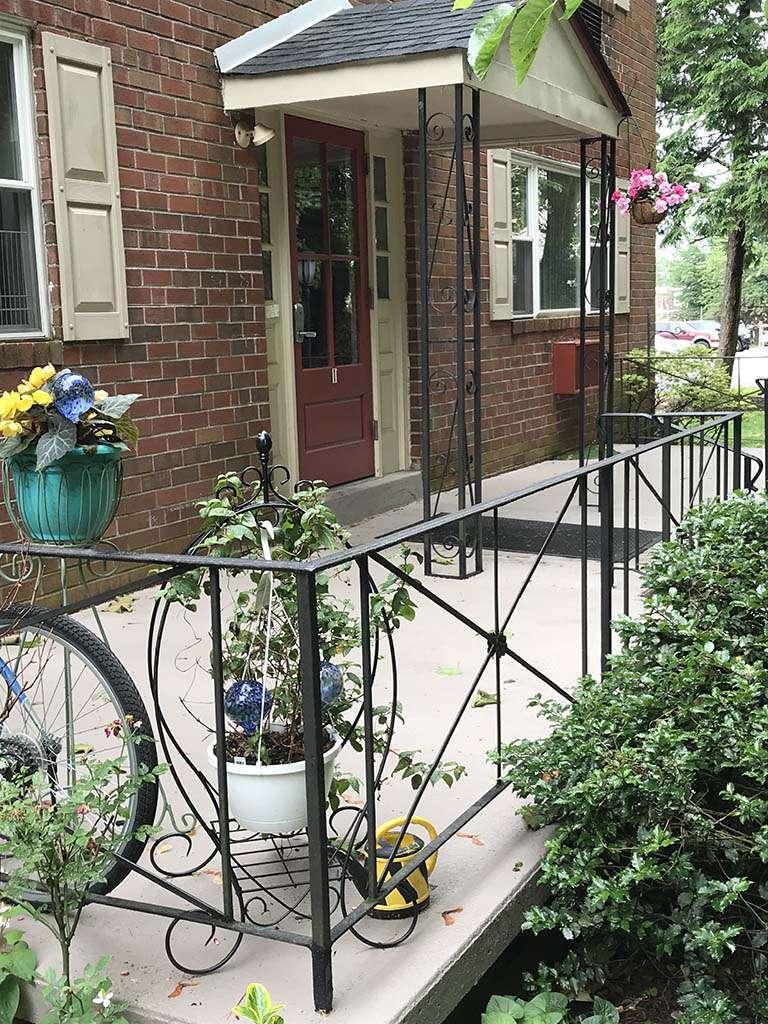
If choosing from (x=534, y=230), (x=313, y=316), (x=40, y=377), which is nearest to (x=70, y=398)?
(x=40, y=377)

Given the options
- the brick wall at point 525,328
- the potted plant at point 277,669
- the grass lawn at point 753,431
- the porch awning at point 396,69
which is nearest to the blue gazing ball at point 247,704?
the potted plant at point 277,669

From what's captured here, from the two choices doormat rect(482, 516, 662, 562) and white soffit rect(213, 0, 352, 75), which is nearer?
white soffit rect(213, 0, 352, 75)

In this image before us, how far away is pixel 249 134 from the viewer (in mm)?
5984

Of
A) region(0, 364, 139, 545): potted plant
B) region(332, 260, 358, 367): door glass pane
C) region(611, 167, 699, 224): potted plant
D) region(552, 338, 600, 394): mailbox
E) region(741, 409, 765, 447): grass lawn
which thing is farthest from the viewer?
region(741, 409, 765, 447): grass lawn

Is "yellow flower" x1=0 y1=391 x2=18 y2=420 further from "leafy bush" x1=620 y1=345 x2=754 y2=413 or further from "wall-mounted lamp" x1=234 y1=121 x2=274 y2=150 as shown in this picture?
"leafy bush" x1=620 y1=345 x2=754 y2=413

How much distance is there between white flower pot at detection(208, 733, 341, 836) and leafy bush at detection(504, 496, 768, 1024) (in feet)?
2.05

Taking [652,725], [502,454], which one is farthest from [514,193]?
[652,725]

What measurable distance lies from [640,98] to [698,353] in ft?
11.4

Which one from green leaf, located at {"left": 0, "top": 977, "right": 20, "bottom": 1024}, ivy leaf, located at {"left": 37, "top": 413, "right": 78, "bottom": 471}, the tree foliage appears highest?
the tree foliage

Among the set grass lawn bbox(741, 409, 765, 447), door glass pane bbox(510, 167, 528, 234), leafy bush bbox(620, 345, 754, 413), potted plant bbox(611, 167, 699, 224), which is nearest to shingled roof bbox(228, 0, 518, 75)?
potted plant bbox(611, 167, 699, 224)

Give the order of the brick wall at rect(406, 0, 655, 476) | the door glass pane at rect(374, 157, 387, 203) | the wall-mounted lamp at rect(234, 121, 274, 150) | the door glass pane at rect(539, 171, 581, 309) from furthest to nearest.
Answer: the door glass pane at rect(539, 171, 581, 309)
the brick wall at rect(406, 0, 655, 476)
the door glass pane at rect(374, 157, 387, 203)
the wall-mounted lamp at rect(234, 121, 274, 150)

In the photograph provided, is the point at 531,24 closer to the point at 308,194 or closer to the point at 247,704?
the point at 247,704

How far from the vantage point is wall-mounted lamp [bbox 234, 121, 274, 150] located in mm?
5910

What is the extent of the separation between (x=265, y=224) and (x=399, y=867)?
4766mm
